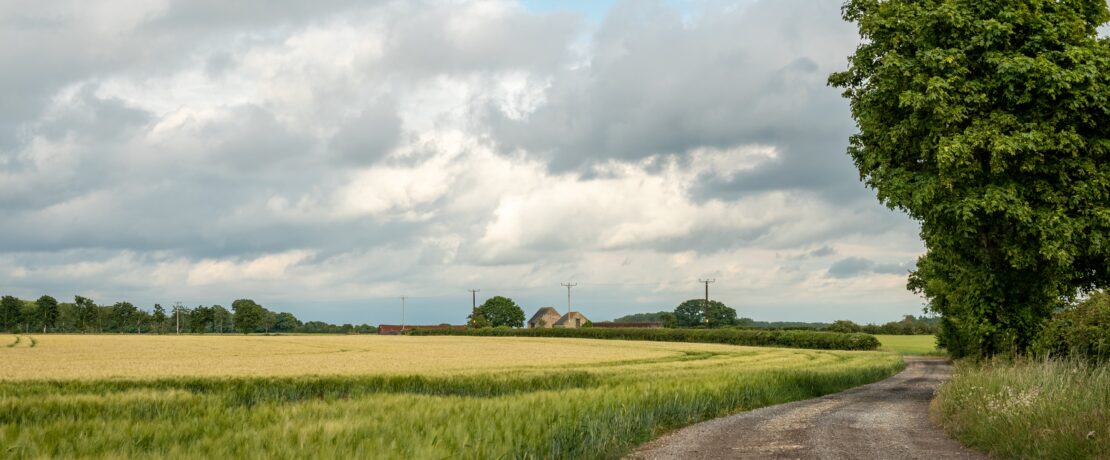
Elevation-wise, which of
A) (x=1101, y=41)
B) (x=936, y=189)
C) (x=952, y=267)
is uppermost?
(x=1101, y=41)

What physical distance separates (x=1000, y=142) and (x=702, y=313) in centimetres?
16969

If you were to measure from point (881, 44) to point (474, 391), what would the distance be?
18.4 meters

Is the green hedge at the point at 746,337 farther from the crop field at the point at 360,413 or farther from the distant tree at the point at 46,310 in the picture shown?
the distant tree at the point at 46,310

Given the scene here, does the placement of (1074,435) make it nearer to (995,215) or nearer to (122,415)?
(995,215)

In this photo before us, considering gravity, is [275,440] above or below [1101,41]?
below

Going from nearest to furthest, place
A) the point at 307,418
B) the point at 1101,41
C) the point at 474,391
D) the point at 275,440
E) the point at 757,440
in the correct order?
the point at 275,440 → the point at 307,418 → the point at 757,440 → the point at 1101,41 → the point at 474,391

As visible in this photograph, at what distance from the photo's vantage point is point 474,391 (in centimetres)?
2883

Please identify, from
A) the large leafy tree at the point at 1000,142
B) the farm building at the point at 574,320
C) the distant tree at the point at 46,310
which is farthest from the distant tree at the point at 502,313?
the large leafy tree at the point at 1000,142

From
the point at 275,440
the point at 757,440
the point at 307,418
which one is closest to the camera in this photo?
the point at 275,440

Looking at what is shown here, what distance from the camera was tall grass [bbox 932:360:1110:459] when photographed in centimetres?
1266

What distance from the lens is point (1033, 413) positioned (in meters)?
14.5

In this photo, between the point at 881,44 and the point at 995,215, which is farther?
the point at 881,44

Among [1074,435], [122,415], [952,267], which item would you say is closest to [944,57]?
[952,267]

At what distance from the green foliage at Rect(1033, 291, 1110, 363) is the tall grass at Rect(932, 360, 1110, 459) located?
1.36 m
